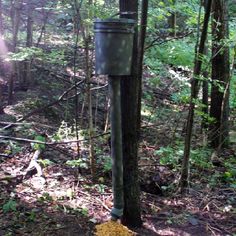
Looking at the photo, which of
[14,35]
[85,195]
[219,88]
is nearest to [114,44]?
[85,195]

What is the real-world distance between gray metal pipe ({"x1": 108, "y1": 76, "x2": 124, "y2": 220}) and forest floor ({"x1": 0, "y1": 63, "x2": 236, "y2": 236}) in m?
0.61

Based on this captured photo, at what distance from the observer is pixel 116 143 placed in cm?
360

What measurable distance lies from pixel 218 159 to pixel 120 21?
484cm

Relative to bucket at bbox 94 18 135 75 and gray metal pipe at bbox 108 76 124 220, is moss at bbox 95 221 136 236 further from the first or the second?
bucket at bbox 94 18 135 75

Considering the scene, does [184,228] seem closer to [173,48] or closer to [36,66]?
[173,48]

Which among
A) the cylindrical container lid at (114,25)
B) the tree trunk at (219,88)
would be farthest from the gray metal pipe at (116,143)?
the tree trunk at (219,88)

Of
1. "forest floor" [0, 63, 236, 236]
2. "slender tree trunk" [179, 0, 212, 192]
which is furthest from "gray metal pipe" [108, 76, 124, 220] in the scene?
"slender tree trunk" [179, 0, 212, 192]

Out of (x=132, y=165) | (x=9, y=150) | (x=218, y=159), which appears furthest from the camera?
(x=218, y=159)

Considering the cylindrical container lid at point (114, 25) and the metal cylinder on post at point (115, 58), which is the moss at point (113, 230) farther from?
the cylindrical container lid at point (114, 25)

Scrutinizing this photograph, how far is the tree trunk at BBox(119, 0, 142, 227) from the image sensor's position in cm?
376

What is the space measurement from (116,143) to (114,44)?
37.9 inches

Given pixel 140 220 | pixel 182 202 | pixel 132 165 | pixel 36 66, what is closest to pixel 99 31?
pixel 132 165

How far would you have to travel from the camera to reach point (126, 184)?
4012 mm

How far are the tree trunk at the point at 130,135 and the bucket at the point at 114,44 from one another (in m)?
0.33
